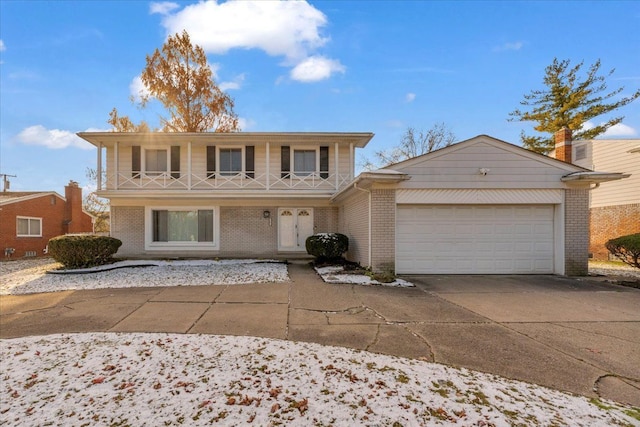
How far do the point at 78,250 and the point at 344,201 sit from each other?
9.39 meters

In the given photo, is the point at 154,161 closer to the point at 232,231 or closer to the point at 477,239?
the point at 232,231

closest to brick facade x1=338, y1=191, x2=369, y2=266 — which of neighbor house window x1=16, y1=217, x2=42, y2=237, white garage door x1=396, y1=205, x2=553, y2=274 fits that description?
white garage door x1=396, y1=205, x2=553, y2=274

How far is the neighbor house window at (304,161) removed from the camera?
46.1 ft

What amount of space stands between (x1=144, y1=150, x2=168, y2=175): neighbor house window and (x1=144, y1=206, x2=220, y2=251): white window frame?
5.36ft

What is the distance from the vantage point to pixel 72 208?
20.5 metres

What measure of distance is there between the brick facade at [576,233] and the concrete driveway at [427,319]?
35.4 inches

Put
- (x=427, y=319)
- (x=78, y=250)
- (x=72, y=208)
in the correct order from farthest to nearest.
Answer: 1. (x=72, y=208)
2. (x=78, y=250)
3. (x=427, y=319)

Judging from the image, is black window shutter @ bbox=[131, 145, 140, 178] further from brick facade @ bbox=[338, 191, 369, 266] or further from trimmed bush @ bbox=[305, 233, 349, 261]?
brick facade @ bbox=[338, 191, 369, 266]

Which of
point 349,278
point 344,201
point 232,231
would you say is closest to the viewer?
point 349,278

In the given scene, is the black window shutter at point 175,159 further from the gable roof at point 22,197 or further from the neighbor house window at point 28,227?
the neighbor house window at point 28,227

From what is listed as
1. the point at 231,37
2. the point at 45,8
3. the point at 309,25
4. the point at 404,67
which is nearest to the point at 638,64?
the point at 404,67

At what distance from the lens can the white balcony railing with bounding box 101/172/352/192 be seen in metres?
13.4

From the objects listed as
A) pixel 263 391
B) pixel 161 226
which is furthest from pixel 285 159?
pixel 263 391

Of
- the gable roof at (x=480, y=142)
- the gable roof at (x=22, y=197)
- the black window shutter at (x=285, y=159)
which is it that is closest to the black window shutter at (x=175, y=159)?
the black window shutter at (x=285, y=159)
